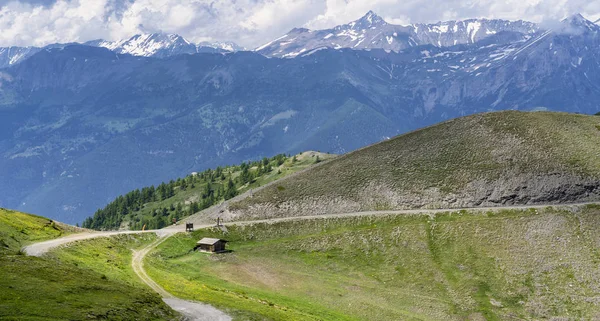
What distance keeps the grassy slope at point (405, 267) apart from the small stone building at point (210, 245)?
2978 mm

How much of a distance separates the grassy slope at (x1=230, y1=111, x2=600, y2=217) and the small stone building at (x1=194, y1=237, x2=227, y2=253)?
2552cm

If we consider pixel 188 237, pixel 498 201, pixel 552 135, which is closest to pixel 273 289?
pixel 188 237

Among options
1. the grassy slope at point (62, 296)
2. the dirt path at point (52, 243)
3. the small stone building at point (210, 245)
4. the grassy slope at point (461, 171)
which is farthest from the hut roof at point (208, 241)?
the grassy slope at point (62, 296)

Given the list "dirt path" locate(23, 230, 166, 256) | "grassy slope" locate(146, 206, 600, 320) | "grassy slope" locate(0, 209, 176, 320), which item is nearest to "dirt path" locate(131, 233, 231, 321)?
"grassy slope" locate(146, 206, 600, 320)

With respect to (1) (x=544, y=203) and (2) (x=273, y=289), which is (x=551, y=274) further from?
(2) (x=273, y=289)

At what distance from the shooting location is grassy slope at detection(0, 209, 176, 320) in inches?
1812

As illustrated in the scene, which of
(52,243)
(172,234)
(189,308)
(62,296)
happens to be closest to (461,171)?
(172,234)

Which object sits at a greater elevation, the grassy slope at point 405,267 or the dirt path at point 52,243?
the dirt path at point 52,243

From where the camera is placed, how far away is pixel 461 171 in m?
147

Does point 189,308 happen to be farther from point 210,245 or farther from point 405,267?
point 405,267

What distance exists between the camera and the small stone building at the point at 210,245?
119m

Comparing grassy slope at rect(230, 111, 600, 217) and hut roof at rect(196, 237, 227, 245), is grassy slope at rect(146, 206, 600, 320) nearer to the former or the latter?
hut roof at rect(196, 237, 227, 245)

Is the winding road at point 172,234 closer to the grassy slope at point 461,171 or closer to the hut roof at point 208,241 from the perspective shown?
the grassy slope at point 461,171

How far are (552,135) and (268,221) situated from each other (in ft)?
284
